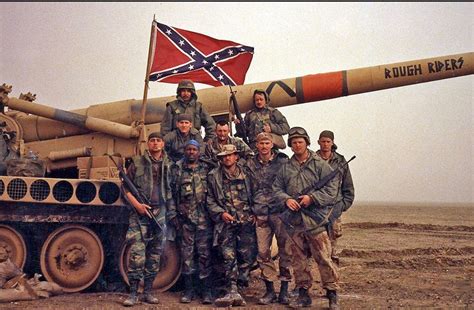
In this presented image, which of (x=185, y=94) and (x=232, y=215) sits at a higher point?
(x=185, y=94)

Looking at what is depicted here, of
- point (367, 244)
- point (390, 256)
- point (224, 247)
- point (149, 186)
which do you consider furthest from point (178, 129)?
point (367, 244)

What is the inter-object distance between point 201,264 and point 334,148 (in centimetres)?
245

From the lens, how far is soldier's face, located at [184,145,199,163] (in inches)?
254

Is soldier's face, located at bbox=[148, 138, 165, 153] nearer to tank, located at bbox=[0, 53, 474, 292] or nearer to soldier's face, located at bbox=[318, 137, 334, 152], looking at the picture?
tank, located at bbox=[0, 53, 474, 292]

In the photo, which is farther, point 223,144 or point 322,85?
point 322,85

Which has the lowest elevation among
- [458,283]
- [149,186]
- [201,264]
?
[458,283]

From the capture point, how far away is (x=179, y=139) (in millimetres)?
7043

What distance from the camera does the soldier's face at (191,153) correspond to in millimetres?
6453

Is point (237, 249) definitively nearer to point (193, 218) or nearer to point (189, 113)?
point (193, 218)

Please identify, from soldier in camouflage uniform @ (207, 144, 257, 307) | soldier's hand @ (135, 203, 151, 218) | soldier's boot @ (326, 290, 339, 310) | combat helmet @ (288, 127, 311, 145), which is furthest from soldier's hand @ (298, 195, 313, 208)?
soldier's hand @ (135, 203, 151, 218)

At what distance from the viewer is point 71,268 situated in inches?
285

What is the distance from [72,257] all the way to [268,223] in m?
2.76

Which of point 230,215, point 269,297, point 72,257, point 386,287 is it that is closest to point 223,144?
point 230,215

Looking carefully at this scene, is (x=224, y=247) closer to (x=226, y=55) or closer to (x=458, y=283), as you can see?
(x=458, y=283)
